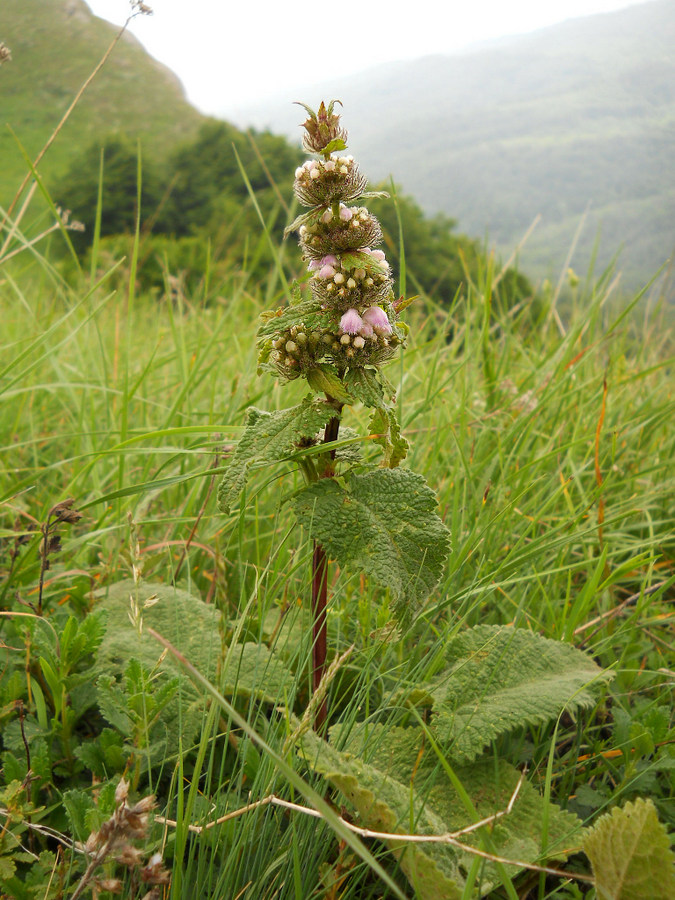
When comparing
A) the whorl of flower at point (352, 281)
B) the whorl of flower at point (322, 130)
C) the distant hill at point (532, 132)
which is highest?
the distant hill at point (532, 132)

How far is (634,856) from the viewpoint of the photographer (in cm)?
77

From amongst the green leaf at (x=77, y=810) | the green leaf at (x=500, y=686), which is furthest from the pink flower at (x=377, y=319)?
the green leaf at (x=77, y=810)

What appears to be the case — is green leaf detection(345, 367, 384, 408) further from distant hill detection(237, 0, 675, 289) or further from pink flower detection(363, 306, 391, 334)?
distant hill detection(237, 0, 675, 289)

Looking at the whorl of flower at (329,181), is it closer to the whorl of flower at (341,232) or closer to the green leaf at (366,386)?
the whorl of flower at (341,232)

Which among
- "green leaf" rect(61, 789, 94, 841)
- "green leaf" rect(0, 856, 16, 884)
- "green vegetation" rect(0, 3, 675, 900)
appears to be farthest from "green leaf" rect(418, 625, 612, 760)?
"green leaf" rect(0, 856, 16, 884)

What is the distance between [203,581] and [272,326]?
96 cm

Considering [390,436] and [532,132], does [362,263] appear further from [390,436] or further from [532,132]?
[532,132]

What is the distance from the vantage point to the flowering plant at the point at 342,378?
94 centimetres

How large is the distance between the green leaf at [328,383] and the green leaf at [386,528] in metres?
0.14

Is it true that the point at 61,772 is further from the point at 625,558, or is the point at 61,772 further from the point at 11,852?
the point at 625,558

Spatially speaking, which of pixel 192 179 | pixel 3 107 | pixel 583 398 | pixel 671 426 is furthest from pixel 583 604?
pixel 192 179

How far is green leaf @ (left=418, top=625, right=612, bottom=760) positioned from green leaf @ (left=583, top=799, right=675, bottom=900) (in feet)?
0.63

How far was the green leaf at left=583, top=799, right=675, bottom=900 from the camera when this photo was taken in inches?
29.9

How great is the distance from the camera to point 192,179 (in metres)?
31.2
